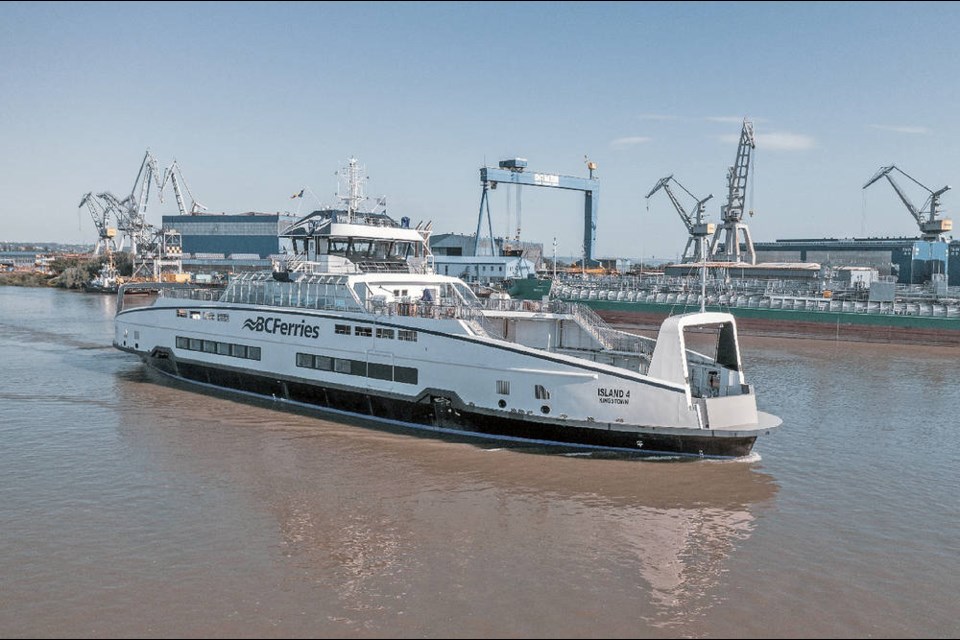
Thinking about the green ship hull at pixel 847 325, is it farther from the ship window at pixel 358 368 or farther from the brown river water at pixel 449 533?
the brown river water at pixel 449 533

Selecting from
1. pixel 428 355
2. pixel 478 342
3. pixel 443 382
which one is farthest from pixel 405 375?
pixel 478 342

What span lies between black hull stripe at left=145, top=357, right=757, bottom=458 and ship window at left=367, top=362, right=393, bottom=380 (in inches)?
21.7

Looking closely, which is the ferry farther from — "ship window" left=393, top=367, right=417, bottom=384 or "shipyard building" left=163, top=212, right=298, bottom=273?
"shipyard building" left=163, top=212, right=298, bottom=273

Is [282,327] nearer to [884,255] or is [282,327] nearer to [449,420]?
[449,420]

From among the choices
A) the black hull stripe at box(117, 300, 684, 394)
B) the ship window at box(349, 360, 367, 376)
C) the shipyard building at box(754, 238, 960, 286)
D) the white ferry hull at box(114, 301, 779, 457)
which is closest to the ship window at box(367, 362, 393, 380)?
the white ferry hull at box(114, 301, 779, 457)

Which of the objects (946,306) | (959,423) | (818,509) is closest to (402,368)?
(818,509)

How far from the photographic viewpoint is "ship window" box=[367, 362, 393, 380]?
22422 millimetres

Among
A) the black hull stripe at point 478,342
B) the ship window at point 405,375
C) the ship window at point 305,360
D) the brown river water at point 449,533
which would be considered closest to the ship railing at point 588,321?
the black hull stripe at point 478,342

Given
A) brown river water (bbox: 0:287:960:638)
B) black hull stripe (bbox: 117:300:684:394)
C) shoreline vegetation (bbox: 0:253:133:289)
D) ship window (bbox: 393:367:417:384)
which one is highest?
shoreline vegetation (bbox: 0:253:133:289)

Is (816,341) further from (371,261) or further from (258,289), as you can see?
(258,289)

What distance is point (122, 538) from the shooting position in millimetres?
13781

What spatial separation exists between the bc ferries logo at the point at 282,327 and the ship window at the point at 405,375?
3474 millimetres

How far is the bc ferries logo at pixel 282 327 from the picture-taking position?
24094 mm

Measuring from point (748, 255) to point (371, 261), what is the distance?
76.0 m
